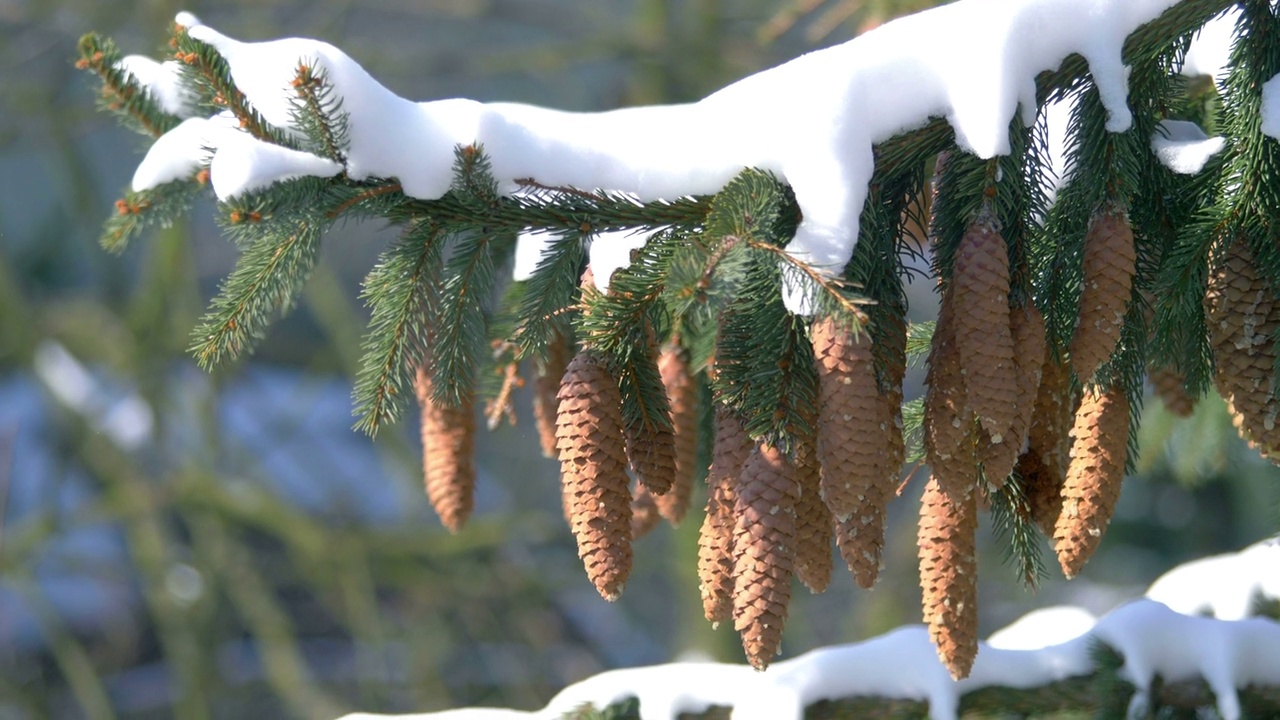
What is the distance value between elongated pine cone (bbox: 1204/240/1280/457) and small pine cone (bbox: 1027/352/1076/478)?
0.44ft

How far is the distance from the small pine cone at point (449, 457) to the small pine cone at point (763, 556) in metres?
0.54

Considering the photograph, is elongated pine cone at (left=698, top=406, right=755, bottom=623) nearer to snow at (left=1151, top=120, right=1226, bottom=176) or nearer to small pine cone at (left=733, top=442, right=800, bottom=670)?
small pine cone at (left=733, top=442, right=800, bottom=670)

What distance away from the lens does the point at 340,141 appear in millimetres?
1077

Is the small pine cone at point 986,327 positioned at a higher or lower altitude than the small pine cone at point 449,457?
lower

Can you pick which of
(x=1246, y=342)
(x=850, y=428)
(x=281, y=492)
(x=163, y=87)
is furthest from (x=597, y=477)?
(x=281, y=492)

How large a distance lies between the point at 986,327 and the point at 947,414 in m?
0.07

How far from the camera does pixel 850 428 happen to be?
2.89ft

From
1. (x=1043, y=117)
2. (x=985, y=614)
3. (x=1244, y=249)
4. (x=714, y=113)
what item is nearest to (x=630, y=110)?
(x=714, y=113)

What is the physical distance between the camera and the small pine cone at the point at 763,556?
2.94 feet

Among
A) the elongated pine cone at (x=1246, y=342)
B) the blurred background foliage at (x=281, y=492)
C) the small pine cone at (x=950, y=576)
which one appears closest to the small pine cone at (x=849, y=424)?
the small pine cone at (x=950, y=576)

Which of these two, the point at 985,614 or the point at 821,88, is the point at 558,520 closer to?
the point at 985,614

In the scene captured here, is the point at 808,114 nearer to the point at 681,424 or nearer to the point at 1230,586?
the point at 681,424

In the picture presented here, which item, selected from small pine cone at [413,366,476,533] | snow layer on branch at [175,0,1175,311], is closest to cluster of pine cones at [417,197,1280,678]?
snow layer on branch at [175,0,1175,311]

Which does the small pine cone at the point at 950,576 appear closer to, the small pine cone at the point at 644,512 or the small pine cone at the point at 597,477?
the small pine cone at the point at 597,477
